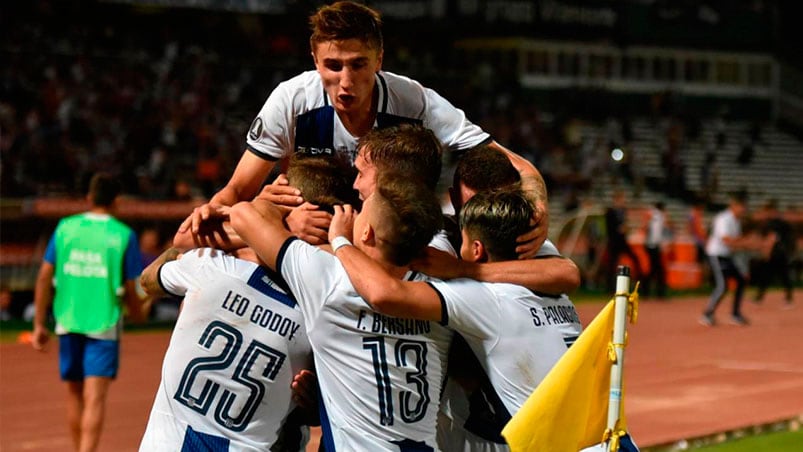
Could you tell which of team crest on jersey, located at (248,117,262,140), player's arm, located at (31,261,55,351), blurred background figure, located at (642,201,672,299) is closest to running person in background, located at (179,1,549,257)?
team crest on jersey, located at (248,117,262,140)

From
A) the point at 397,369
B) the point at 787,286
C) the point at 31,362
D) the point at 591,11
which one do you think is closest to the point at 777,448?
the point at 397,369

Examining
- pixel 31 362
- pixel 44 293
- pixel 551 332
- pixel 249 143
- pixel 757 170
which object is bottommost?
pixel 757 170

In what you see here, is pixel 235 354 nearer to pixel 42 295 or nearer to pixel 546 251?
pixel 546 251

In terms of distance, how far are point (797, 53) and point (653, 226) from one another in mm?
30218

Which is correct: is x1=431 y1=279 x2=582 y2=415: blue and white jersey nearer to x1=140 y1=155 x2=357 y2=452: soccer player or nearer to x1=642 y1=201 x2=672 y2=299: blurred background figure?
x1=140 y1=155 x2=357 y2=452: soccer player

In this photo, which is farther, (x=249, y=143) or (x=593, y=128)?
(x=593, y=128)

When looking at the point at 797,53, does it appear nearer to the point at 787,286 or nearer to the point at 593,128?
the point at 593,128

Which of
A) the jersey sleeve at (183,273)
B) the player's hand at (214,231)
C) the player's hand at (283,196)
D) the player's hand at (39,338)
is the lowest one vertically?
the player's hand at (39,338)

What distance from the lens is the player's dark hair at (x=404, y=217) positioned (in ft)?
14.7

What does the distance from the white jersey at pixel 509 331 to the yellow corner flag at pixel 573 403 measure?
0.25 m

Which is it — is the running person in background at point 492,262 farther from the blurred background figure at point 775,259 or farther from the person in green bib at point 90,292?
the blurred background figure at point 775,259

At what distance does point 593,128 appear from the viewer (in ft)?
142

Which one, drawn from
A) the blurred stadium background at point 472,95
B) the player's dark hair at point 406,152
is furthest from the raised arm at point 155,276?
the blurred stadium background at point 472,95

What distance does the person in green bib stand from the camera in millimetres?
9312
